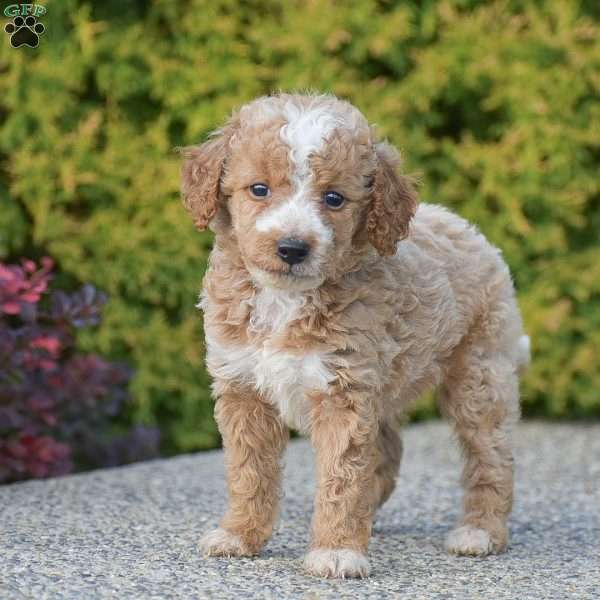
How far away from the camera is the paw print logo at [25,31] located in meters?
7.72

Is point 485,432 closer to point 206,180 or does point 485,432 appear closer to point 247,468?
point 247,468

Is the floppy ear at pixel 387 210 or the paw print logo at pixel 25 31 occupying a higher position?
the paw print logo at pixel 25 31

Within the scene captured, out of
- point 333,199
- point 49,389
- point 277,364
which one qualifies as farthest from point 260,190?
point 49,389

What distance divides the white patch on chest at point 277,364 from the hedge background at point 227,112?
11.1ft

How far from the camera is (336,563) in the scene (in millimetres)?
4621

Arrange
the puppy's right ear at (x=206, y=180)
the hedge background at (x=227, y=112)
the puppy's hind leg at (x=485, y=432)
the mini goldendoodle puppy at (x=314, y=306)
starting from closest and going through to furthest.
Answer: the mini goldendoodle puppy at (x=314, y=306)
the puppy's right ear at (x=206, y=180)
the puppy's hind leg at (x=485, y=432)
the hedge background at (x=227, y=112)

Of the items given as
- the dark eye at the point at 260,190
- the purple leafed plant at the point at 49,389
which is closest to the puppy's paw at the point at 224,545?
the dark eye at the point at 260,190

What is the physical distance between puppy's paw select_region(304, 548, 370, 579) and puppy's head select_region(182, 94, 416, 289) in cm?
103

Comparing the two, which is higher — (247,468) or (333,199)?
(333,199)

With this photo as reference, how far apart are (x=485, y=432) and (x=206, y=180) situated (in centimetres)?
174

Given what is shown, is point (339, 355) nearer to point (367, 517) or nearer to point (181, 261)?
point (367, 517)

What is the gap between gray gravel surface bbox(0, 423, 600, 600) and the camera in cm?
450

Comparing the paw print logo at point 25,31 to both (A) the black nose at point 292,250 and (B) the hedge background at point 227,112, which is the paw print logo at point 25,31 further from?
(A) the black nose at point 292,250

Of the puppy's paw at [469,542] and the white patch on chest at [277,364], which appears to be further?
the puppy's paw at [469,542]
